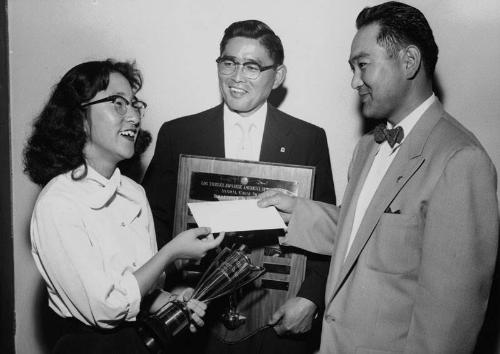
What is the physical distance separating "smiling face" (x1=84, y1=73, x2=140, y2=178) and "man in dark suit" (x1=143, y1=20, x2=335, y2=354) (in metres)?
0.39

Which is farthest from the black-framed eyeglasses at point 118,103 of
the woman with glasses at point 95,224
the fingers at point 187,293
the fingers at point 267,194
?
the fingers at point 187,293

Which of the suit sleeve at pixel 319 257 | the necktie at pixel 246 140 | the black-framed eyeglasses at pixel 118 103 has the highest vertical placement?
the black-framed eyeglasses at pixel 118 103

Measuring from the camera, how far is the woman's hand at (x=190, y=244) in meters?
1.79

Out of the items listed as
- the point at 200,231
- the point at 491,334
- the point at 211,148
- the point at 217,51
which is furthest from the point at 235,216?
the point at 491,334

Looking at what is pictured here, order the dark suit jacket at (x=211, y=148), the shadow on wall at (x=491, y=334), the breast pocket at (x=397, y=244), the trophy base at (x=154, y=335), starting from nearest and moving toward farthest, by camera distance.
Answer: the breast pocket at (x=397, y=244) → the trophy base at (x=154, y=335) → the dark suit jacket at (x=211, y=148) → the shadow on wall at (x=491, y=334)

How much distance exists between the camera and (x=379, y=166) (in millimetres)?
1956

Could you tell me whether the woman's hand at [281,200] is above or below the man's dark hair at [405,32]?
below

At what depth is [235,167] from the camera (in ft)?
6.96

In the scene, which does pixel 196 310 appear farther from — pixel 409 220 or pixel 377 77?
pixel 377 77

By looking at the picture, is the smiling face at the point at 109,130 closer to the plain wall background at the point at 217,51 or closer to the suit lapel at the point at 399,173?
the plain wall background at the point at 217,51

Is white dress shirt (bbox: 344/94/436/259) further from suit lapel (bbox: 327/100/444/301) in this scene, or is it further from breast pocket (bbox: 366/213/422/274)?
breast pocket (bbox: 366/213/422/274)

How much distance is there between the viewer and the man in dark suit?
221 cm

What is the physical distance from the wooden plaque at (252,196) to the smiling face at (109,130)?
0.33 m

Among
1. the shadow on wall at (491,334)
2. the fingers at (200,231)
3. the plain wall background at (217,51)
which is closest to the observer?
the fingers at (200,231)
